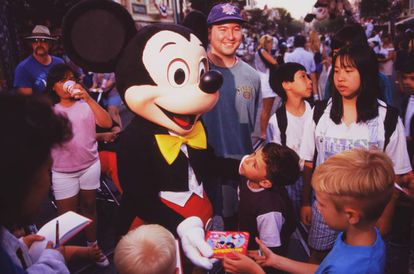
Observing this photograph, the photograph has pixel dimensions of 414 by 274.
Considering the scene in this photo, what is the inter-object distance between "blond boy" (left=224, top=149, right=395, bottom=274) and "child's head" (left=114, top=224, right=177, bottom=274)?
24.5 inches

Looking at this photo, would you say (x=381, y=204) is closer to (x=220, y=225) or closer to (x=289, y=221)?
(x=289, y=221)

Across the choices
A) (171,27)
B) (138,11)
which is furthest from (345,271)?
(138,11)

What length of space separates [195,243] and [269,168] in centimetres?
61

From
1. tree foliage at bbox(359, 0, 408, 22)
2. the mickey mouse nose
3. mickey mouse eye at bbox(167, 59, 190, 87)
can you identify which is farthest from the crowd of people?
tree foliage at bbox(359, 0, 408, 22)

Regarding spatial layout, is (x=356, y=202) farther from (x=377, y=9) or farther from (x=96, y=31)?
(x=377, y=9)

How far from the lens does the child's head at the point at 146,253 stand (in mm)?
1400

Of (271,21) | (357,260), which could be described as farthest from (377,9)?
(357,260)

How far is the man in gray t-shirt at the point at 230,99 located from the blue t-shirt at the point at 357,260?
4.60 feet

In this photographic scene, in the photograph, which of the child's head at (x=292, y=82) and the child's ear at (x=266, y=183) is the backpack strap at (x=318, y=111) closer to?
the child's ear at (x=266, y=183)

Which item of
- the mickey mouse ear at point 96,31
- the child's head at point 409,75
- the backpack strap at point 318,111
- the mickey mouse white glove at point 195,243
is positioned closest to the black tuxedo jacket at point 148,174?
the mickey mouse white glove at point 195,243

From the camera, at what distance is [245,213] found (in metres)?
2.18

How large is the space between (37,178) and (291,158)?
1432 mm

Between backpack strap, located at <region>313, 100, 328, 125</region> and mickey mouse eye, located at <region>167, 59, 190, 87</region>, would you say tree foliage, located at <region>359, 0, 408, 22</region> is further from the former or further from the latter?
mickey mouse eye, located at <region>167, 59, 190, 87</region>

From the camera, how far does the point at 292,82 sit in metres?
3.20
